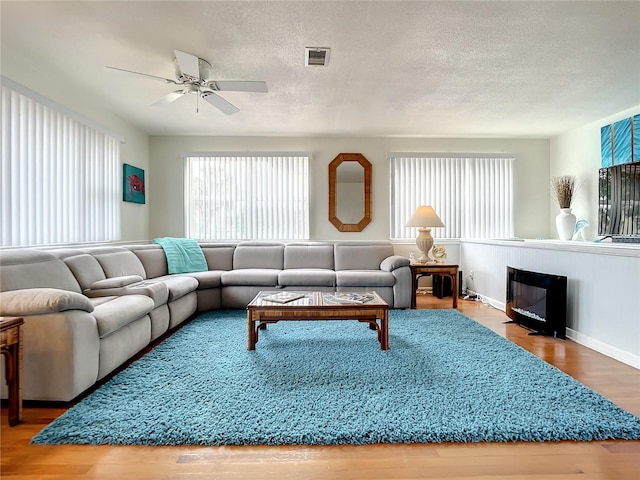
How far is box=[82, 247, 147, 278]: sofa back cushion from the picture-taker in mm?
3188

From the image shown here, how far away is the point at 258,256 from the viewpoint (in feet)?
15.8

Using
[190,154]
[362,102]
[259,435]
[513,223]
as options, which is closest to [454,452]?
[259,435]

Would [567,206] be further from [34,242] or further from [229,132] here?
[34,242]

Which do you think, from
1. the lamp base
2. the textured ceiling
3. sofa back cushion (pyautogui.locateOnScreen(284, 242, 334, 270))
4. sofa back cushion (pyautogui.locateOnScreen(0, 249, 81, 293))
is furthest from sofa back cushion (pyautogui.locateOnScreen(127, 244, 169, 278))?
the lamp base

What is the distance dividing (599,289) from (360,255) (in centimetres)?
266

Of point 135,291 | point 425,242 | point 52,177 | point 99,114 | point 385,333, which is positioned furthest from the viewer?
point 425,242

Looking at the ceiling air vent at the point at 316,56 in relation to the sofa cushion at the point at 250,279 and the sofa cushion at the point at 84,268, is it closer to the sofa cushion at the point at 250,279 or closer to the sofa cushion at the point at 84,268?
the sofa cushion at the point at 250,279

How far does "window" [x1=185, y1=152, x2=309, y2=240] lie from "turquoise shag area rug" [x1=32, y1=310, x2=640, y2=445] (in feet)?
8.72

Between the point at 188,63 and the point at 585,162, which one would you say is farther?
the point at 585,162

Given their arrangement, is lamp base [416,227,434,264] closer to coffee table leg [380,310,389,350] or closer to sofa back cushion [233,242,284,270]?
sofa back cushion [233,242,284,270]

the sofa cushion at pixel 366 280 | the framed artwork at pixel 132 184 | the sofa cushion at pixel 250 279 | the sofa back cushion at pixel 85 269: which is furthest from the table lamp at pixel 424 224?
the framed artwork at pixel 132 184

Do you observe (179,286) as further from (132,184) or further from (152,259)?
(132,184)

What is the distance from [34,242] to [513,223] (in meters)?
6.19

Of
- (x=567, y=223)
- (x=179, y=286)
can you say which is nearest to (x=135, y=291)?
(x=179, y=286)
